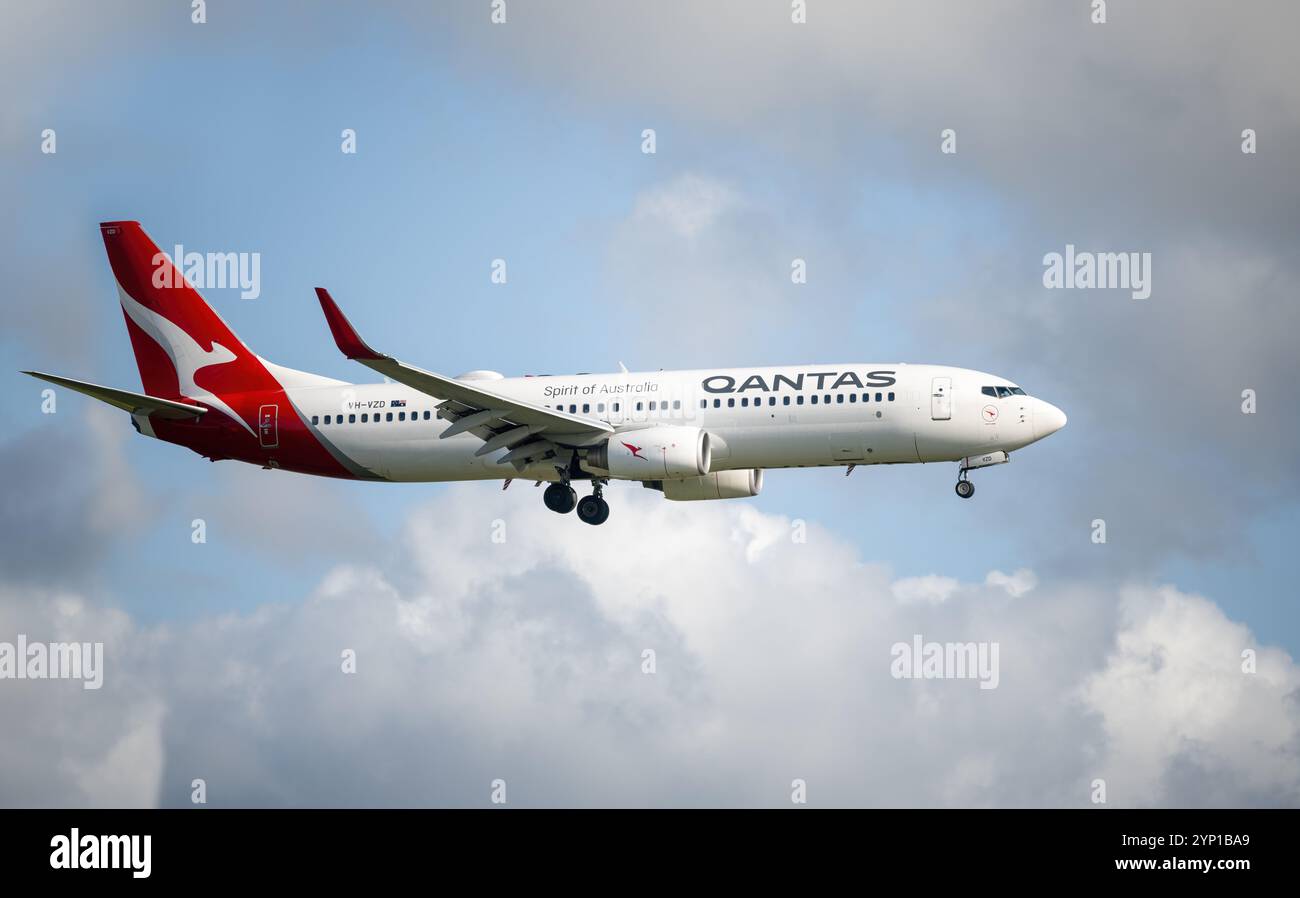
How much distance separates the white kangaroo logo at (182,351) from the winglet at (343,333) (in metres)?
14.5

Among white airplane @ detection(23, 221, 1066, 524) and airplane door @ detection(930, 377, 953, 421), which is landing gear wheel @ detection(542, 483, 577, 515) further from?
airplane door @ detection(930, 377, 953, 421)

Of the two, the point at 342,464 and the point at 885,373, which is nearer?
the point at 885,373

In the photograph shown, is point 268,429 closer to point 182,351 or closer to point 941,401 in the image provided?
point 182,351

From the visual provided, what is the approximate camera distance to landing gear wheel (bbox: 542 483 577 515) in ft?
229

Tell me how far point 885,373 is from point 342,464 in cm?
2054

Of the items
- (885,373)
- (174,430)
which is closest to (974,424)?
(885,373)

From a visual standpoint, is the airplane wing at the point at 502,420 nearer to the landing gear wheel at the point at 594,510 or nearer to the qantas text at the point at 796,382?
the landing gear wheel at the point at 594,510

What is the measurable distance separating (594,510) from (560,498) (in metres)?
1.32

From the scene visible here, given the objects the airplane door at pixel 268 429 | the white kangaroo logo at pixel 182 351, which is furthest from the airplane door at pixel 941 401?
the white kangaroo logo at pixel 182 351

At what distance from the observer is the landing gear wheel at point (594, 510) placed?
69.9 m

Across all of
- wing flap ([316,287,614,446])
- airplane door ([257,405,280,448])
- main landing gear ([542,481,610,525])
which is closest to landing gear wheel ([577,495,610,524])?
main landing gear ([542,481,610,525])

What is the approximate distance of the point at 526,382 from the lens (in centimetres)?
7031
